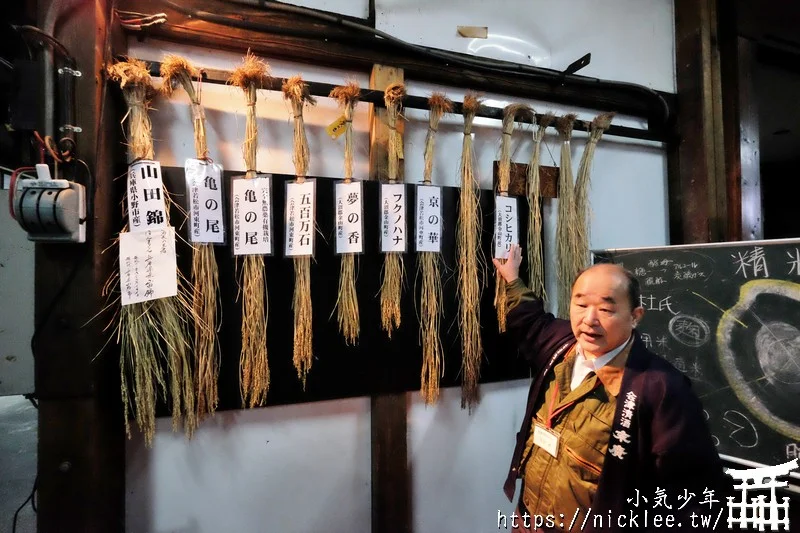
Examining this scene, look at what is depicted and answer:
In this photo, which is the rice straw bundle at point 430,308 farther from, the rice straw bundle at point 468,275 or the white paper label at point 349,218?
the white paper label at point 349,218

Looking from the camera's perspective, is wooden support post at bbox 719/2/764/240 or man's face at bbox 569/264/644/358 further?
wooden support post at bbox 719/2/764/240

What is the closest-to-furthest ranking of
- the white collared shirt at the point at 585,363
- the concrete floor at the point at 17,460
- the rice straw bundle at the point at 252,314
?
the white collared shirt at the point at 585,363, the rice straw bundle at the point at 252,314, the concrete floor at the point at 17,460

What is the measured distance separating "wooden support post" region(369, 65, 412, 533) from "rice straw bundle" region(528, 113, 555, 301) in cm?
54

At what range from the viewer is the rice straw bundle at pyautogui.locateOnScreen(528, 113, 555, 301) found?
52.7 inches

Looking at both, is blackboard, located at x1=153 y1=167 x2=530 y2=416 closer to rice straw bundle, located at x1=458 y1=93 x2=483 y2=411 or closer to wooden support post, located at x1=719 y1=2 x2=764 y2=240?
rice straw bundle, located at x1=458 y1=93 x2=483 y2=411

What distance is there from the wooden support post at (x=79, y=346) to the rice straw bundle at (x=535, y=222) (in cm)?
144

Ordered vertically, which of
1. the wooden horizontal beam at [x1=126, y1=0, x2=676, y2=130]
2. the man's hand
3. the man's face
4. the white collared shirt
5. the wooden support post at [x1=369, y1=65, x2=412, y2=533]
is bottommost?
the wooden support post at [x1=369, y1=65, x2=412, y2=533]

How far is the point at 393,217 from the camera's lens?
3.88ft

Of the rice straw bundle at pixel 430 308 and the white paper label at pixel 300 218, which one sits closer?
the white paper label at pixel 300 218

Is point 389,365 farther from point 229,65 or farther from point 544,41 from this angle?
point 544,41

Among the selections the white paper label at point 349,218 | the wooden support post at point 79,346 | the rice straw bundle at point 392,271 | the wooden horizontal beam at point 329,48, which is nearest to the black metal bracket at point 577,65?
the wooden horizontal beam at point 329,48

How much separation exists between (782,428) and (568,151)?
113 cm

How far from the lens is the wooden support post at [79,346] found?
36.1 inches

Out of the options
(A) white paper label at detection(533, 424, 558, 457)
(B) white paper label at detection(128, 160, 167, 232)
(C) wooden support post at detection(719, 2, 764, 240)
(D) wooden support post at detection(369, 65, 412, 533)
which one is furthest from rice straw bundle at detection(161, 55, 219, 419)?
(C) wooden support post at detection(719, 2, 764, 240)
